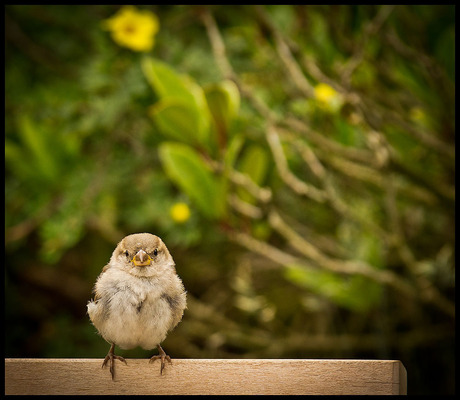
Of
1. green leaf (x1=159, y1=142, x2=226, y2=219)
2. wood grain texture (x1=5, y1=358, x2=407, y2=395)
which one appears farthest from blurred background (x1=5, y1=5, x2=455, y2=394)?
wood grain texture (x1=5, y1=358, x2=407, y2=395)

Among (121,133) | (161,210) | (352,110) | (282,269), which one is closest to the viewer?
(352,110)

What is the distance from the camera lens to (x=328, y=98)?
5.22 ft

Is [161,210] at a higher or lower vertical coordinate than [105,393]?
lower

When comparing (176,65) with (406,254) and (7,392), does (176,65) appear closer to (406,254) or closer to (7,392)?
(406,254)

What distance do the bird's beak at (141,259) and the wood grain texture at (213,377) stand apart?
0.51 ft

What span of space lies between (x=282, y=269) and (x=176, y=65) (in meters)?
0.93

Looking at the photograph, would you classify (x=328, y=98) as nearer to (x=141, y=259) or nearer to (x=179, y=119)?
(x=179, y=119)

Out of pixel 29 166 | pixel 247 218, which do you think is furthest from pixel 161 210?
pixel 29 166

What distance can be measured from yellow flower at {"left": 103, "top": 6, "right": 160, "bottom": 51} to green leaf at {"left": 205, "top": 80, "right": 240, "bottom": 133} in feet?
1.27

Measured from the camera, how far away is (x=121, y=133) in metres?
1.82

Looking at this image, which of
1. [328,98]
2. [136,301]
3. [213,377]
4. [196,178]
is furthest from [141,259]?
[328,98]

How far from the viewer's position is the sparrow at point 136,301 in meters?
0.97

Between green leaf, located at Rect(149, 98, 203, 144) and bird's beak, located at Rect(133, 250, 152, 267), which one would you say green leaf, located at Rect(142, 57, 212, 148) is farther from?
bird's beak, located at Rect(133, 250, 152, 267)

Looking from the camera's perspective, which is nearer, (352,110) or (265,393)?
(265,393)
